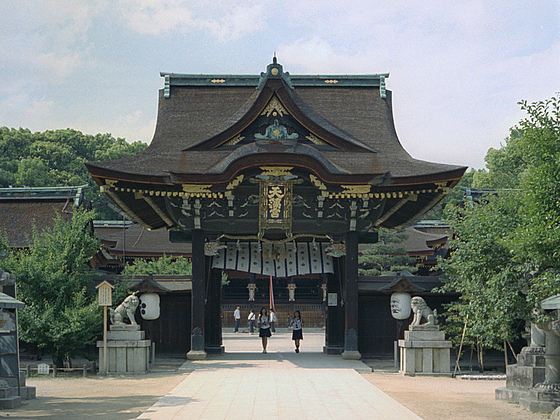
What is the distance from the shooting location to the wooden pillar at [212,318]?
2072 cm

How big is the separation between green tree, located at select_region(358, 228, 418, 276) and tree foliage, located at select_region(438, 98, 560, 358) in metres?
16.9

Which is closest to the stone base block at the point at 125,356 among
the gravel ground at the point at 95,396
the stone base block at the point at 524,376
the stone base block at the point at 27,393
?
the gravel ground at the point at 95,396

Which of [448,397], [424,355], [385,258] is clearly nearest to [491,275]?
[424,355]

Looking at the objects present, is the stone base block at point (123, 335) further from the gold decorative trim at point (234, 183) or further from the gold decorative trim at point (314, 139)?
the gold decorative trim at point (314, 139)

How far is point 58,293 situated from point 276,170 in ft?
20.4

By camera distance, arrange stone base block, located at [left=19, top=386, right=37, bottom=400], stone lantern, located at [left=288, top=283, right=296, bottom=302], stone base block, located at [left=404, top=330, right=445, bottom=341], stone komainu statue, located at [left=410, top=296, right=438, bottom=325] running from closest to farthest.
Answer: stone base block, located at [left=19, top=386, right=37, bottom=400]
stone base block, located at [left=404, top=330, right=445, bottom=341]
stone komainu statue, located at [left=410, top=296, right=438, bottom=325]
stone lantern, located at [left=288, top=283, right=296, bottom=302]

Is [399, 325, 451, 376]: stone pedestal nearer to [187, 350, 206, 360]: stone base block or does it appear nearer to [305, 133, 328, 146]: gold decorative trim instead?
[187, 350, 206, 360]: stone base block

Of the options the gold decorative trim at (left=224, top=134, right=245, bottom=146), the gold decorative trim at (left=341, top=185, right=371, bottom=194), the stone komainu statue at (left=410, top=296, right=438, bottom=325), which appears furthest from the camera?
the gold decorative trim at (left=224, top=134, right=245, bottom=146)

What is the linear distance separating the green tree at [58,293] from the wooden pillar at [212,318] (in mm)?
3904

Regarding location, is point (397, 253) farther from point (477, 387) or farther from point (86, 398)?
point (86, 398)

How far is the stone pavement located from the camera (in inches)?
413

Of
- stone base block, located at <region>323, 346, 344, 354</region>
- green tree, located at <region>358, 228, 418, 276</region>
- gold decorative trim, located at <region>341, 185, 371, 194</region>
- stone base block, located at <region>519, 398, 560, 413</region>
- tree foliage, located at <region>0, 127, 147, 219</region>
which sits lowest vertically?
stone base block, located at <region>323, 346, 344, 354</region>

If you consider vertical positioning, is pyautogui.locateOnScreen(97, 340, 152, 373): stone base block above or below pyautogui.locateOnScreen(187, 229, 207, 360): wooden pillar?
below

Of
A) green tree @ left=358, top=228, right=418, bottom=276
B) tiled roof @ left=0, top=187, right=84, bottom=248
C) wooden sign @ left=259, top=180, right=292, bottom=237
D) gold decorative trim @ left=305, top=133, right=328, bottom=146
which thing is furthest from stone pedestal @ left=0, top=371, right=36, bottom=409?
green tree @ left=358, top=228, right=418, bottom=276
